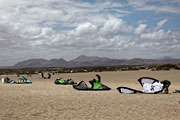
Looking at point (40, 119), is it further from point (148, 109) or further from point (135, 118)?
point (148, 109)

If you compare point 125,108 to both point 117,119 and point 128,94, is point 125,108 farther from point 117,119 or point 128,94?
point 128,94

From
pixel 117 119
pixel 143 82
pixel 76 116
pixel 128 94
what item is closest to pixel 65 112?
pixel 76 116

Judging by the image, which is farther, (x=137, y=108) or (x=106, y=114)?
(x=137, y=108)

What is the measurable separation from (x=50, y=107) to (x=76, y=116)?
2.39m

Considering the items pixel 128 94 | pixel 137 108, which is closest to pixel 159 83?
pixel 128 94

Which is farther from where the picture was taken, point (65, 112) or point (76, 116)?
point (65, 112)

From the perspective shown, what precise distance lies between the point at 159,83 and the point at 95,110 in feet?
26.8

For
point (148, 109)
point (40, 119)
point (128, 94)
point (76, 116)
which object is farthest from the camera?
point (128, 94)

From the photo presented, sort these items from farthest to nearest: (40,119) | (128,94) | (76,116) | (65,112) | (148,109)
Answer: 1. (128,94)
2. (148,109)
3. (65,112)
4. (76,116)
5. (40,119)

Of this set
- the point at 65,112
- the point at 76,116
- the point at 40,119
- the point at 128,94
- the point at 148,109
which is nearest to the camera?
the point at 40,119

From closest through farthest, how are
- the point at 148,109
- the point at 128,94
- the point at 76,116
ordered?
the point at 76,116
the point at 148,109
the point at 128,94

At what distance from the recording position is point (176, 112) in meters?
10.6

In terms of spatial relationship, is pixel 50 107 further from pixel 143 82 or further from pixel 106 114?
pixel 143 82

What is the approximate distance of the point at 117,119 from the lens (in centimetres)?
923
